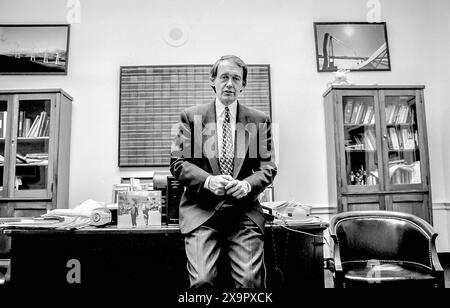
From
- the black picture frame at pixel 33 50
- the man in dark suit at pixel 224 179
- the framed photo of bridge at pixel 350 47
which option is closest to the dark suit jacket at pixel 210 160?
the man in dark suit at pixel 224 179

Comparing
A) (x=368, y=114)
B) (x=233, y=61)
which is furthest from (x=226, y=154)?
(x=368, y=114)

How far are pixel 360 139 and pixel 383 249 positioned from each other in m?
1.65

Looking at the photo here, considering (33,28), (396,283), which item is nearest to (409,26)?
(396,283)

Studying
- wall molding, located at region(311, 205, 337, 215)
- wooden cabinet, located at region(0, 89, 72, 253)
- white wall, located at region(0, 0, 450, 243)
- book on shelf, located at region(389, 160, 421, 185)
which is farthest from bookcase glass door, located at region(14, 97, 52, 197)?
book on shelf, located at region(389, 160, 421, 185)

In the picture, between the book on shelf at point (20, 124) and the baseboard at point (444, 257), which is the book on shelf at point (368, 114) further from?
the book on shelf at point (20, 124)

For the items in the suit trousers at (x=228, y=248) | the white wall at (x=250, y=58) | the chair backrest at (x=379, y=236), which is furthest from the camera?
the white wall at (x=250, y=58)

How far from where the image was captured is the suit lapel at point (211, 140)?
1680 millimetres

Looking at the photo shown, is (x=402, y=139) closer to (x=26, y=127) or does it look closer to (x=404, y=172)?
(x=404, y=172)

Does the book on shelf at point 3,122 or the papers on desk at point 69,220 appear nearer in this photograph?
the papers on desk at point 69,220

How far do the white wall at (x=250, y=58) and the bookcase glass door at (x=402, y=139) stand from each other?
459 millimetres

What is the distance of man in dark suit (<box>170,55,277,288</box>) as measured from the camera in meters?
1.52

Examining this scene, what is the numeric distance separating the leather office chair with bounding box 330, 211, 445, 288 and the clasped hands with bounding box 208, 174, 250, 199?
826mm

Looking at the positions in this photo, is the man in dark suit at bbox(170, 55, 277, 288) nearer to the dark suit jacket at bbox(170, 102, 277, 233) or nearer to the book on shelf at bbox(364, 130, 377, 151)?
the dark suit jacket at bbox(170, 102, 277, 233)

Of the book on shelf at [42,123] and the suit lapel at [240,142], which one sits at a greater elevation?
the book on shelf at [42,123]
